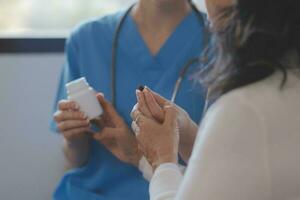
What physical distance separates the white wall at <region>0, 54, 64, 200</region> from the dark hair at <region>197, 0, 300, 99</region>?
0.92m

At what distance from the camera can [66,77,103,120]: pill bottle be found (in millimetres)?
1041

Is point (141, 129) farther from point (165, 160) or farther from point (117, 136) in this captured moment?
point (117, 136)

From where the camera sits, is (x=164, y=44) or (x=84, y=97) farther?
(x=164, y=44)

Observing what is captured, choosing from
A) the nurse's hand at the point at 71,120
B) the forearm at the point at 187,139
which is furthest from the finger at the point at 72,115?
the forearm at the point at 187,139

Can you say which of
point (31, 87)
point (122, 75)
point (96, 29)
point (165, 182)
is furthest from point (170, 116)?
point (31, 87)

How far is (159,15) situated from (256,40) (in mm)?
578

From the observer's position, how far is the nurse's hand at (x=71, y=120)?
42.5 inches

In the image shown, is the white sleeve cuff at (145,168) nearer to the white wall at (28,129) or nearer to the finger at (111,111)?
the finger at (111,111)

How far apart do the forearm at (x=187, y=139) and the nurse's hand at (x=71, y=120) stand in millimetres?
214

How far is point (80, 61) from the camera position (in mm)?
1262

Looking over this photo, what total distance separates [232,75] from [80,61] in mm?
605

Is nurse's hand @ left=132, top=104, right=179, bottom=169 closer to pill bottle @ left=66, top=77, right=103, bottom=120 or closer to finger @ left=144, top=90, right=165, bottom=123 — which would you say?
finger @ left=144, top=90, right=165, bottom=123

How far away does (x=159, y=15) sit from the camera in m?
1.26

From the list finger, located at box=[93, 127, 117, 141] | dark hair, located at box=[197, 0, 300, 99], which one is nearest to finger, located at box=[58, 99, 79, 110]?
finger, located at box=[93, 127, 117, 141]
